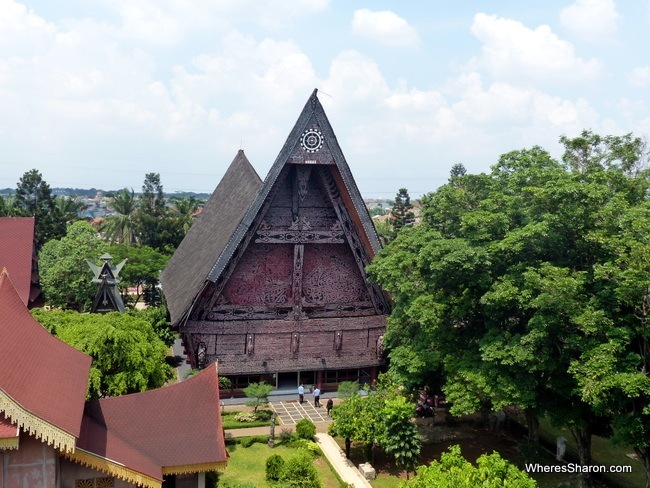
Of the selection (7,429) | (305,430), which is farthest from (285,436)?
(7,429)

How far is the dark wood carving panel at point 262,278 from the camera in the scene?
81.2 ft

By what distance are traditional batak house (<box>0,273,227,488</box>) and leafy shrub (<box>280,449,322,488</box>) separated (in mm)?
2564

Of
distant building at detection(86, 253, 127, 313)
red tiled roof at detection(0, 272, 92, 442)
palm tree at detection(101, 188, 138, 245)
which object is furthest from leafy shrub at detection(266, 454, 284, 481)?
palm tree at detection(101, 188, 138, 245)

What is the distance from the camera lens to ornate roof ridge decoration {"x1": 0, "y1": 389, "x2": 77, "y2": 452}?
1073 centimetres

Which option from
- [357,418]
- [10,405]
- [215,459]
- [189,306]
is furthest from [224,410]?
[10,405]

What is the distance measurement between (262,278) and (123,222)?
1599 inches

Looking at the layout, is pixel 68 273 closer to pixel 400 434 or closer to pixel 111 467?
pixel 400 434

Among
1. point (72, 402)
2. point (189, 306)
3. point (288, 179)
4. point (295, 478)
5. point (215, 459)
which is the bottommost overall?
point (295, 478)

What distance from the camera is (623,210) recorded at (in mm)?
15891

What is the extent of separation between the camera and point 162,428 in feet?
47.1

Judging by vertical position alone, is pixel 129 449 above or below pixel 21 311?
below

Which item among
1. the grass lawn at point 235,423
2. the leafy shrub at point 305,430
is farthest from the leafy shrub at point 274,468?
the grass lawn at point 235,423

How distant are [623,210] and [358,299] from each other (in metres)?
13.0

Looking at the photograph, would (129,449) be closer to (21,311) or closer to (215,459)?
(215,459)
